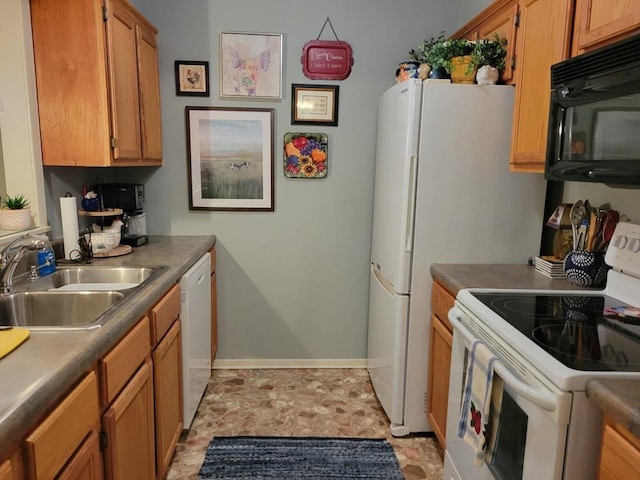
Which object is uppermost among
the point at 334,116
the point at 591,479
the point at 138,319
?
the point at 334,116

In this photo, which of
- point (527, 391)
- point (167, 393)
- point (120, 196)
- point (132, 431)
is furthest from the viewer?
point (120, 196)

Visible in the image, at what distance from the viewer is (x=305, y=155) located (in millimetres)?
2959

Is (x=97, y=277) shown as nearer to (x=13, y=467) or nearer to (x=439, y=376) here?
(x=13, y=467)

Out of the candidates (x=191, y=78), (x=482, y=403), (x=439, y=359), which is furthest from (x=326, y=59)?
(x=482, y=403)

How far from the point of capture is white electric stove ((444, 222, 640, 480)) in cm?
112

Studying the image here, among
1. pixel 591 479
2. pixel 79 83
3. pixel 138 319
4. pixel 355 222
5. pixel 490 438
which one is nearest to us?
pixel 591 479

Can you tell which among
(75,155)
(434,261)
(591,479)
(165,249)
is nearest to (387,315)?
(434,261)

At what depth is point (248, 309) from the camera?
3125 mm

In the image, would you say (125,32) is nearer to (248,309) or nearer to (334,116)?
Result: (334,116)

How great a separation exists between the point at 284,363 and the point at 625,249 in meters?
2.16

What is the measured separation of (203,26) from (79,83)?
1065 mm

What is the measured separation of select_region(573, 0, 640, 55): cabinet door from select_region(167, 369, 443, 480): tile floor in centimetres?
186

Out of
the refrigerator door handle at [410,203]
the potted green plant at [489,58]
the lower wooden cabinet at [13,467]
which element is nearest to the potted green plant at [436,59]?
the potted green plant at [489,58]

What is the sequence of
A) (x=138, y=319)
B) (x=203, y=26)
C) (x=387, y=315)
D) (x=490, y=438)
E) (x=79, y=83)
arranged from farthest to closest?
(x=203, y=26) → (x=387, y=315) → (x=79, y=83) → (x=138, y=319) → (x=490, y=438)
